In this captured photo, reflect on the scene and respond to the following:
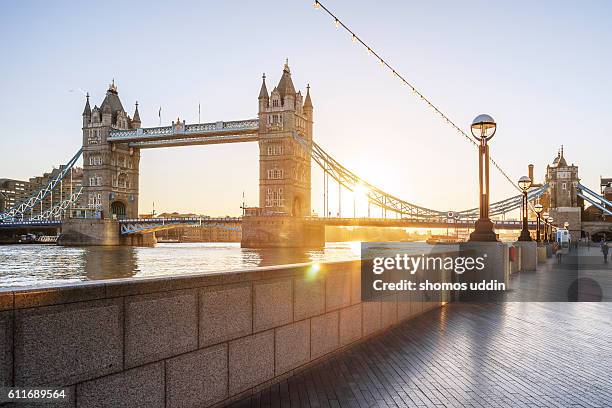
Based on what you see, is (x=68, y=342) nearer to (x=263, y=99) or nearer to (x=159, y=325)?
(x=159, y=325)

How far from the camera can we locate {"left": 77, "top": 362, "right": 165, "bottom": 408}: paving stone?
3.08m

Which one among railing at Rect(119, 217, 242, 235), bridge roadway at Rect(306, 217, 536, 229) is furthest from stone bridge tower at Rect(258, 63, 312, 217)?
bridge roadway at Rect(306, 217, 536, 229)

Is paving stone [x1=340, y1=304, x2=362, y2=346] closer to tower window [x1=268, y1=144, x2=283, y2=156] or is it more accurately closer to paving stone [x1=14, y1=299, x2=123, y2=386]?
paving stone [x1=14, y1=299, x2=123, y2=386]

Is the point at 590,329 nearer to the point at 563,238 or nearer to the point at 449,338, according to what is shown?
the point at 449,338

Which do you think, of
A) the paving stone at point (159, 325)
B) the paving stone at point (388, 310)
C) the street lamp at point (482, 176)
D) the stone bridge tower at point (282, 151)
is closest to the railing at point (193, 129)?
the stone bridge tower at point (282, 151)

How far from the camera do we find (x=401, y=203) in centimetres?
6888

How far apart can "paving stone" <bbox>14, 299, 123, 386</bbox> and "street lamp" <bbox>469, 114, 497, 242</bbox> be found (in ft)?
29.5

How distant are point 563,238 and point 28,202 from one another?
81.0 meters

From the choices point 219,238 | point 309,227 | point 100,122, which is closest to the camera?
point 309,227

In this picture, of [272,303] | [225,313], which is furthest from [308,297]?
[225,313]

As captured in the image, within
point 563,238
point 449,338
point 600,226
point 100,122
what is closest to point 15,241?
point 100,122

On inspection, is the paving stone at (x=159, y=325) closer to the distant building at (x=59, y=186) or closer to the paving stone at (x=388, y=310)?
the paving stone at (x=388, y=310)

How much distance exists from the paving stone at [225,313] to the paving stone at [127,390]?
0.47 metres

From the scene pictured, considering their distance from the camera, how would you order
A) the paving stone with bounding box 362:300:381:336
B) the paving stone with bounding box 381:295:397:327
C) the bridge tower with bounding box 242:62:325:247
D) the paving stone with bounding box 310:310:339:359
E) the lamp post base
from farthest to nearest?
1. the bridge tower with bounding box 242:62:325:247
2. the lamp post base
3. the paving stone with bounding box 381:295:397:327
4. the paving stone with bounding box 362:300:381:336
5. the paving stone with bounding box 310:310:339:359
